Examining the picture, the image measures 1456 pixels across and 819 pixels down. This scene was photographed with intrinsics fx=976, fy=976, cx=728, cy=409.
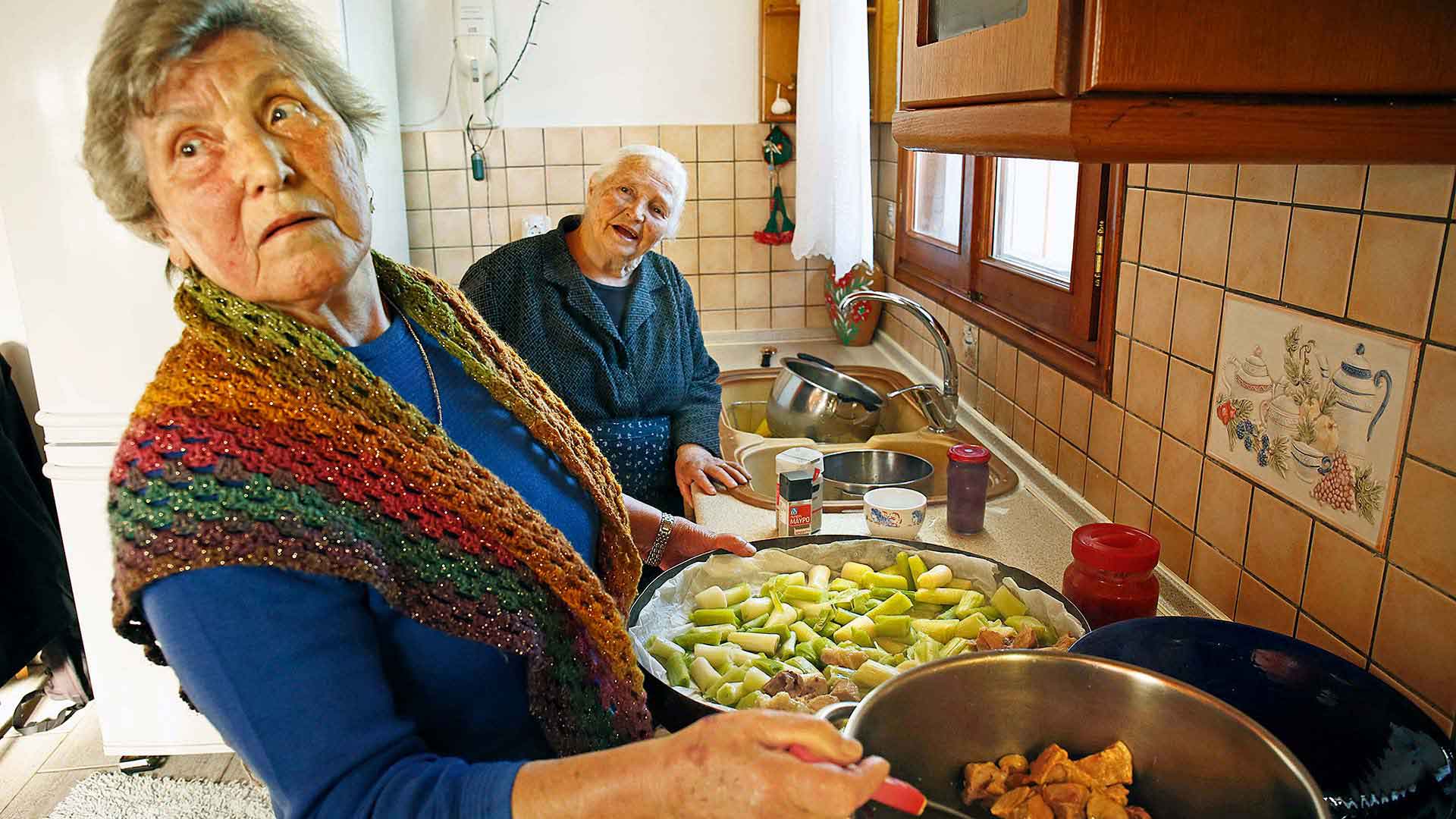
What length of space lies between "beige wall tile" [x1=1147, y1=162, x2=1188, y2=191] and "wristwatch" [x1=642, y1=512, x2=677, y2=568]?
2.74 ft

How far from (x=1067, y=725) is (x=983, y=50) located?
0.61 m

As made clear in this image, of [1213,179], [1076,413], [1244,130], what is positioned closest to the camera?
[1244,130]

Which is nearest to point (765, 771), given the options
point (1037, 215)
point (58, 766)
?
point (1037, 215)

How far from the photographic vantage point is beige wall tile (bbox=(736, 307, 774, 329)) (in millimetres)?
3404

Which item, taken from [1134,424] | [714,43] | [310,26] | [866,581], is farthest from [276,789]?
[714,43]

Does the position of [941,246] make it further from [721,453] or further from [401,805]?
[401,805]

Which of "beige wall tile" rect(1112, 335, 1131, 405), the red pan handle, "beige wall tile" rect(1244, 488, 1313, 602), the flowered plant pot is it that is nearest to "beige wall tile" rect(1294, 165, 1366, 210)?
"beige wall tile" rect(1244, 488, 1313, 602)

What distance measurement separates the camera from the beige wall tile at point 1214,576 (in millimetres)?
1274

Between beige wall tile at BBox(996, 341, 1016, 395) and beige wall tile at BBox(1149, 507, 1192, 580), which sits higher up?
beige wall tile at BBox(996, 341, 1016, 395)

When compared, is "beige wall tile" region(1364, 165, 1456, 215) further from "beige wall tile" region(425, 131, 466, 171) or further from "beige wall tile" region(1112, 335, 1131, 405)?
"beige wall tile" region(425, 131, 466, 171)

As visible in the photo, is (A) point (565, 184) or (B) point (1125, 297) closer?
(B) point (1125, 297)

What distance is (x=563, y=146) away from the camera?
10.4 feet

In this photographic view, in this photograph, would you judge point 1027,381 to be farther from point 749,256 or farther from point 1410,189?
point 749,256

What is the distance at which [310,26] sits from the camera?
3.04 ft
